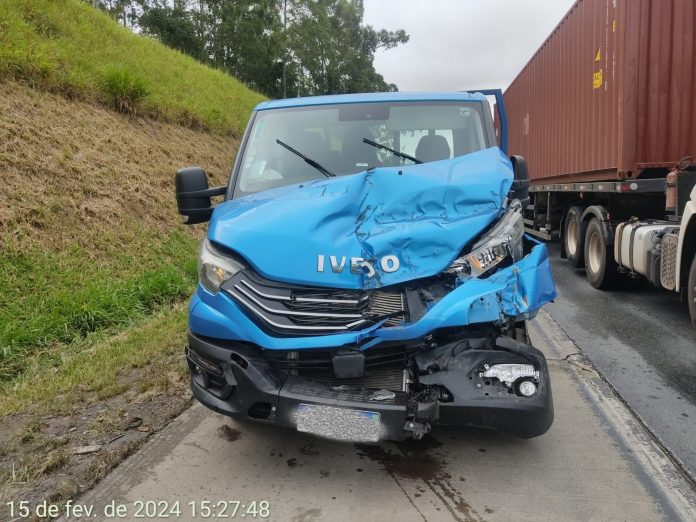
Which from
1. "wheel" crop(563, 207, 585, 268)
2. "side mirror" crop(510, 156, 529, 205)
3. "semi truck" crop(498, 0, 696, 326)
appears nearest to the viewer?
"side mirror" crop(510, 156, 529, 205)

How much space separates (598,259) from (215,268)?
685 cm

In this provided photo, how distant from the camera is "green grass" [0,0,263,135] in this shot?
9.16 meters

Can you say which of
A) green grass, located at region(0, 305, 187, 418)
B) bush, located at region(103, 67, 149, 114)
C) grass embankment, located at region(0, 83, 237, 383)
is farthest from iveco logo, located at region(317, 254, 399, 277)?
bush, located at region(103, 67, 149, 114)

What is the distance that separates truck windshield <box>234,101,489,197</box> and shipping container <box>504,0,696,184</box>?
13.1 feet

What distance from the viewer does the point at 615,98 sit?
24.8 feet

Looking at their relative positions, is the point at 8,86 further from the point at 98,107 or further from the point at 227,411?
the point at 227,411

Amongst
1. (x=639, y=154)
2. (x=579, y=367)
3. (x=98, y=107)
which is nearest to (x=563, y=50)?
(x=639, y=154)

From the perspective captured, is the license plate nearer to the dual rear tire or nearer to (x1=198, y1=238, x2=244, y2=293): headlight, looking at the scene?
(x1=198, y1=238, x2=244, y2=293): headlight

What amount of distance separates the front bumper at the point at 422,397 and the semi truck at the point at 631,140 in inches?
144

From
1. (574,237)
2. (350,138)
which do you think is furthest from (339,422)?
(574,237)

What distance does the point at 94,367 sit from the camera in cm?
457

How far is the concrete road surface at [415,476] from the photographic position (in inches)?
105

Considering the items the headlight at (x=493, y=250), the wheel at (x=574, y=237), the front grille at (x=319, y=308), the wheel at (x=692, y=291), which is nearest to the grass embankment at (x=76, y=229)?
the front grille at (x=319, y=308)

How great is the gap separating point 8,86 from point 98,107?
7.17 feet
